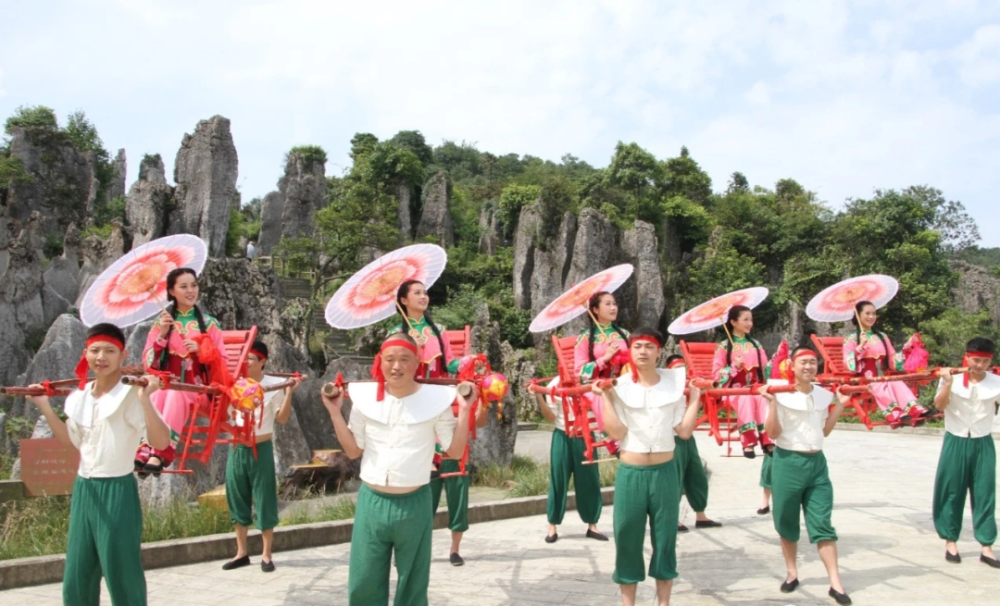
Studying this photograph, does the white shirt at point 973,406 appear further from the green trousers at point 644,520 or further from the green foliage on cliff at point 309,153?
the green foliage on cliff at point 309,153

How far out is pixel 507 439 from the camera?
424 inches

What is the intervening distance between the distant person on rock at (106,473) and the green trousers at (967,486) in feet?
19.3

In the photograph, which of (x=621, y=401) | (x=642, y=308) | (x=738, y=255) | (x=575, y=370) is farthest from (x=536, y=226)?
(x=621, y=401)

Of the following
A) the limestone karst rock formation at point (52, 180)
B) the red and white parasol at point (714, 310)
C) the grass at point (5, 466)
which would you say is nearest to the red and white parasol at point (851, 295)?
the red and white parasol at point (714, 310)

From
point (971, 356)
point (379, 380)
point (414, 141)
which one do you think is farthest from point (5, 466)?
point (414, 141)

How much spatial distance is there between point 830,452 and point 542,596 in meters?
10.1

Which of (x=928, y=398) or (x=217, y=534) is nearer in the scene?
(x=217, y=534)

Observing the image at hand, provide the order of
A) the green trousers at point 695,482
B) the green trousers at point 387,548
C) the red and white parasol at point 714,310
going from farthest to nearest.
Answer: the green trousers at point 695,482, the red and white parasol at point 714,310, the green trousers at point 387,548

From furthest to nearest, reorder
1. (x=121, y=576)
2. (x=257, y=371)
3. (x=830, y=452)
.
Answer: (x=830, y=452), (x=257, y=371), (x=121, y=576)

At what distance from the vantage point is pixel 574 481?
6945 millimetres

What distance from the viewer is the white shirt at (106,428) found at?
4.06m

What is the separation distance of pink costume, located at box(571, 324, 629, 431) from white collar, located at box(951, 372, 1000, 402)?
270 centimetres

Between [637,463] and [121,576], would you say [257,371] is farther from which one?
[637,463]

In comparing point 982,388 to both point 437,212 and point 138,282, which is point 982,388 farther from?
point 437,212
